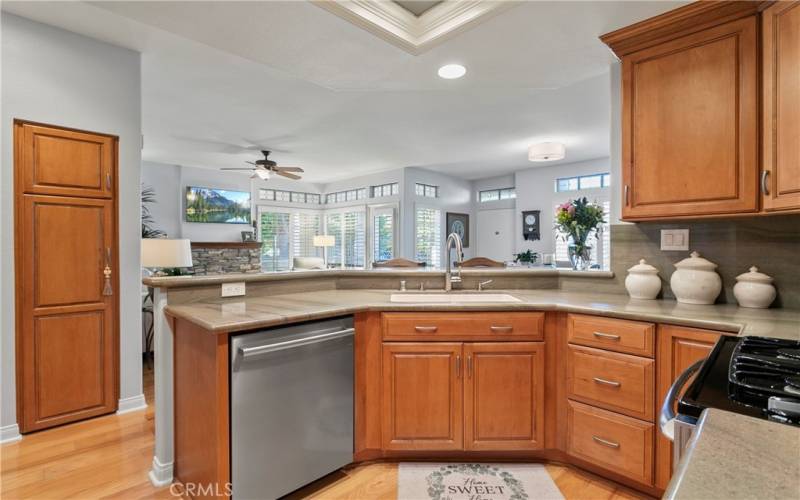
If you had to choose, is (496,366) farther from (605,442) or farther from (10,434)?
(10,434)

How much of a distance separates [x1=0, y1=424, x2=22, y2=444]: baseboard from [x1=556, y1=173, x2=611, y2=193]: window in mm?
7525

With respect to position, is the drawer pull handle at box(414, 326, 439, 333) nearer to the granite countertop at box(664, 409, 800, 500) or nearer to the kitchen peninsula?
the kitchen peninsula

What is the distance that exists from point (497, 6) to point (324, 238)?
6.57 m

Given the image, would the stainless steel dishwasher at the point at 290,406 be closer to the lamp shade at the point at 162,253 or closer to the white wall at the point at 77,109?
the lamp shade at the point at 162,253

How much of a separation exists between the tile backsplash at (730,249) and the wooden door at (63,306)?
352 centimetres

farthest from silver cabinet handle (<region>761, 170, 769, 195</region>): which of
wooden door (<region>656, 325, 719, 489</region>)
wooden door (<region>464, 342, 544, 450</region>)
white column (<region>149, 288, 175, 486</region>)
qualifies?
white column (<region>149, 288, 175, 486</region>)

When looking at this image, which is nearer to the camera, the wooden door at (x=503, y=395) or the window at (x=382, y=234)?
the wooden door at (x=503, y=395)

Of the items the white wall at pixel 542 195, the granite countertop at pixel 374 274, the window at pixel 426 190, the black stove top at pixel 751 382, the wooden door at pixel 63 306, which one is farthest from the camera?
the window at pixel 426 190

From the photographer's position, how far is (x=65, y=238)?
2605 millimetres

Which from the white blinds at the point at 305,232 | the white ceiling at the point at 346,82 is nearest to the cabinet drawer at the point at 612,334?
the white ceiling at the point at 346,82

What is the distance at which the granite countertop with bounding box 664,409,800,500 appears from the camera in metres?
0.46

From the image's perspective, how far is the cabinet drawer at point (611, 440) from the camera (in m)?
1.77

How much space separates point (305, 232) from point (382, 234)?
2212 millimetres

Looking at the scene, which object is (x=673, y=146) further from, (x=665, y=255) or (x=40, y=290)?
(x=40, y=290)
